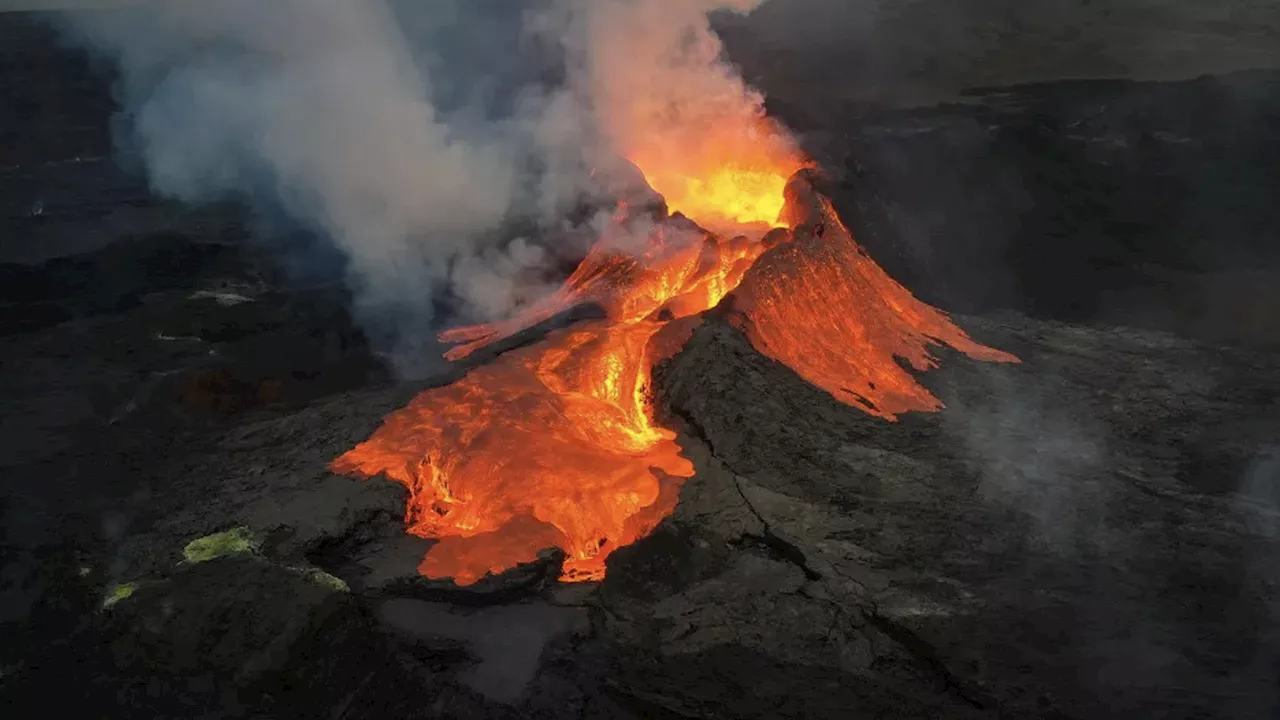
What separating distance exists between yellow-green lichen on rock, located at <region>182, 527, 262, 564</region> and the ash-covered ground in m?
0.04

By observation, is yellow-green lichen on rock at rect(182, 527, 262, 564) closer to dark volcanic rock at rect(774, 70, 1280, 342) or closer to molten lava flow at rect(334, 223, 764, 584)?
molten lava flow at rect(334, 223, 764, 584)

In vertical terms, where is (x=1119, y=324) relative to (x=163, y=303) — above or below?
above

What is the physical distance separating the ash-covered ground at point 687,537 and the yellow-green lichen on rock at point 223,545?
0.04 metres

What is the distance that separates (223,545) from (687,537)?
13.8 ft

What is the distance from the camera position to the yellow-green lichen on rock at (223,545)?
832 centimetres

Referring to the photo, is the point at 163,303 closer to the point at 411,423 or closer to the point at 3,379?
the point at 3,379

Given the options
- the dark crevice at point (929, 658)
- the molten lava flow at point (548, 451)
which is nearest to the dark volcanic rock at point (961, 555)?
the dark crevice at point (929, 658)

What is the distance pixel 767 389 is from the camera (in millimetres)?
10539

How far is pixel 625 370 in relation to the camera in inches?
445

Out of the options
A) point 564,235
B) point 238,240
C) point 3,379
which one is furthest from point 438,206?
point 3,379

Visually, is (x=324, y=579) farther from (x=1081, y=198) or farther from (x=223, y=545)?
(x=1081, y=198)

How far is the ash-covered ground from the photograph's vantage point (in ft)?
23.3

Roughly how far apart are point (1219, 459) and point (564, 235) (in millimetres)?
9796

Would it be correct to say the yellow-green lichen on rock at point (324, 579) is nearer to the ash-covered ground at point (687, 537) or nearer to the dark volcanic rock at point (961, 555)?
the ash-covered ground at point (687, 537)
